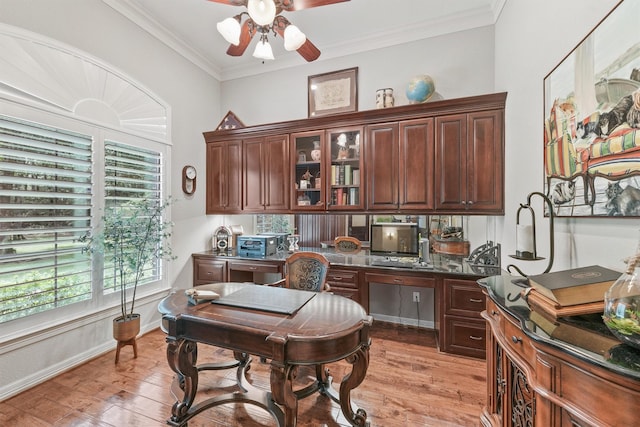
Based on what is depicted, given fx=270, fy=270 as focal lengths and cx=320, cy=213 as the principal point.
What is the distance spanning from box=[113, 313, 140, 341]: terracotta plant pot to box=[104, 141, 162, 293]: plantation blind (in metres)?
0.40

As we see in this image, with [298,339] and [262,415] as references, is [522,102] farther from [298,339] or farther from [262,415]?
[262,415]

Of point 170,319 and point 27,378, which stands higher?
point 170,319

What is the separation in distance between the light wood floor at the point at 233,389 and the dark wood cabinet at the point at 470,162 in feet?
5.11

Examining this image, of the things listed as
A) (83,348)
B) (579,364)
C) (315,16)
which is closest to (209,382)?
(83,348)

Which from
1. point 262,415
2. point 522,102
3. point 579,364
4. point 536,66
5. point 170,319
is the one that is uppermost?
point 536,66

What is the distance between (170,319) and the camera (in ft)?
5.43

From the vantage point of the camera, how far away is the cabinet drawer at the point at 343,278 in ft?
9.98

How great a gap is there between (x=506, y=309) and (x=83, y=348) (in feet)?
11.4

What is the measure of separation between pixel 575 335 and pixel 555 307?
157 millimetres

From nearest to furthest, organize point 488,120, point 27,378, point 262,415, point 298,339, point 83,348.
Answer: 1. point 298,339
2. point 262,415
3. point 27,378
4. point 83,348
5. point 488,120

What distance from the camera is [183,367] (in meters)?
1.72

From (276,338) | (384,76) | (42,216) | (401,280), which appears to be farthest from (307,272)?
(384,76)

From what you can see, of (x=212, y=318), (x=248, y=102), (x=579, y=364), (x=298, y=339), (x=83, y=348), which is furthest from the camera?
(x=248, y=102)

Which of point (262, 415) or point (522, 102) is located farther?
point (522, 102)
